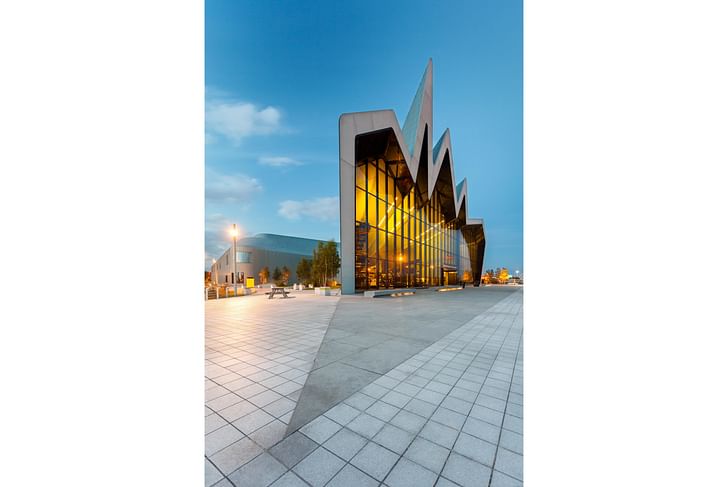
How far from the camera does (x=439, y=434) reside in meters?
2.78

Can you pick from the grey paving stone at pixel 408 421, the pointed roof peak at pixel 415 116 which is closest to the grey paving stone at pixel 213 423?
the grey paving stone at pixel 408 421

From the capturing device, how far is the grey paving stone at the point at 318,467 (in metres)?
2.21

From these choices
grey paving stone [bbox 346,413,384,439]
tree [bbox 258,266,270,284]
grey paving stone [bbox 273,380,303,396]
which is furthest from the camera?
tree [bbox 258,266,270,284]

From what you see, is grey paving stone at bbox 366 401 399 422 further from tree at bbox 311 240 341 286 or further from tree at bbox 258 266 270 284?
tree at bbox 258 266 270 284

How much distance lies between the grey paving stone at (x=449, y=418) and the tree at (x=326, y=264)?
30292 mm

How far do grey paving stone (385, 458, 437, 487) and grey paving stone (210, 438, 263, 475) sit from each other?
125 centimetres

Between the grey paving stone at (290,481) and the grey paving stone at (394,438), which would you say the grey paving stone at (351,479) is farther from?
the grey paving stone at (394,438)

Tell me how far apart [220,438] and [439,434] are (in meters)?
2.25

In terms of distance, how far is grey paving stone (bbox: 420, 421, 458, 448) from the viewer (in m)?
2.67

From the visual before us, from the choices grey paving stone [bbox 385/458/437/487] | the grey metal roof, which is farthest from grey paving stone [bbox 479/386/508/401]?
the grey metal roof

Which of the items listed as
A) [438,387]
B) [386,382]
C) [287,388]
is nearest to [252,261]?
[287,388]

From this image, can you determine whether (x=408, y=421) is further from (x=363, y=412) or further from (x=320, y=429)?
(x=320, y=429)
